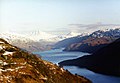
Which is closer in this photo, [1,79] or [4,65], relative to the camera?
[1,79]

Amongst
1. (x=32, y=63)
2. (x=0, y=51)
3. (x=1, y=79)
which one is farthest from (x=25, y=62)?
(x=1, y=79)

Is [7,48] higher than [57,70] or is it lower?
higher

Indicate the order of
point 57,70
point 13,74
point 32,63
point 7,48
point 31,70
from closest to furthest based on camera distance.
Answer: point 13,74, point 31,70, point 32,63, point 7,48, point 57,70

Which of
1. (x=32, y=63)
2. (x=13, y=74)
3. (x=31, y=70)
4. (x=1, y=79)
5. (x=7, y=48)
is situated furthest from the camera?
(x=7, y=48)

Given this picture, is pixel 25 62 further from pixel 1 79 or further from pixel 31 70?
pixel 1 79

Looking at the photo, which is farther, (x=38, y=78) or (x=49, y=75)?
(x=49, y=75)

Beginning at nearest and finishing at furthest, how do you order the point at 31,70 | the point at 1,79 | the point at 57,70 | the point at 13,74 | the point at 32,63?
the point at 1,79 < the point at 13,74 < the point at 31,70 < the point at 32,63 < the point at 57,70

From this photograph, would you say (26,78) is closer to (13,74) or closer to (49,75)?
(13,74)

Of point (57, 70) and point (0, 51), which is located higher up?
point (0, 51)

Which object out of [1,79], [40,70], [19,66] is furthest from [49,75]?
[1,79]
